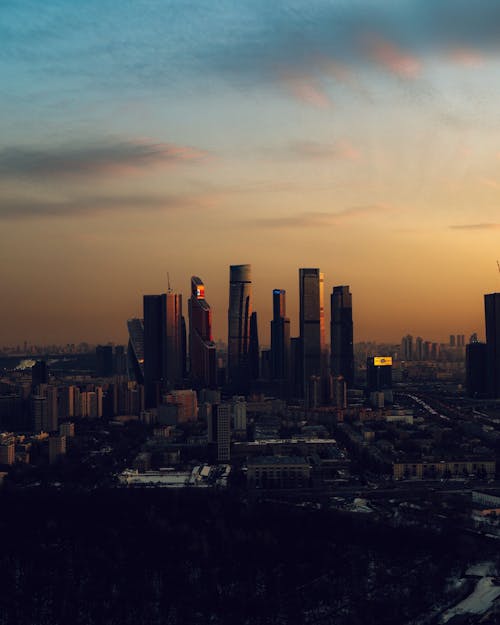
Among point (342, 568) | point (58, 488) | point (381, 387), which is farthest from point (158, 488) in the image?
point (381, 387)

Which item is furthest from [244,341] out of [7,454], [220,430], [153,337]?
[7,454]

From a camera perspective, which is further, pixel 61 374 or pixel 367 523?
pixel 61 374

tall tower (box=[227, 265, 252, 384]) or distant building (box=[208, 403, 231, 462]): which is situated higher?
tall tower (box=[227, 265, 252, 384])

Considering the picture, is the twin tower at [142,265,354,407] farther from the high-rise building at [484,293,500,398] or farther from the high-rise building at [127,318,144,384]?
the high-rise building at [484,293,500,398]

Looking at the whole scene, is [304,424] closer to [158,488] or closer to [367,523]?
[158,488]

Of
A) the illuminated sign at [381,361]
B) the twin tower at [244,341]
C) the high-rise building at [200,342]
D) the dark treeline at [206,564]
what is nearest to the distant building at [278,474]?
the dark treeline at [206,564]

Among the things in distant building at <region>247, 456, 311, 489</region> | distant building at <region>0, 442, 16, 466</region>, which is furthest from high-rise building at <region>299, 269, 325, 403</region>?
distant building at <region>247, 456, 311, 489</region>
